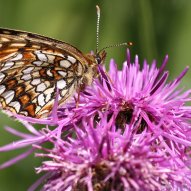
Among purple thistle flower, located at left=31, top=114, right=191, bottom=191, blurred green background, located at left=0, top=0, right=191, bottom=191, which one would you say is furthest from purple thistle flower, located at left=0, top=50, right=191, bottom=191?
blurred green background, located at left=0, top=0, right=191, bottom=191

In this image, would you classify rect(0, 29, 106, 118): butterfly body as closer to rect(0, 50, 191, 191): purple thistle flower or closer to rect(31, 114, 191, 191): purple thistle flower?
rect(0, 50, 191, 191): purple thistle flower

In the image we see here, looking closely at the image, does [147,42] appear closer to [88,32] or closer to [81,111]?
[88,32]

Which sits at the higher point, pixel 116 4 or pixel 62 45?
pixel 116 4

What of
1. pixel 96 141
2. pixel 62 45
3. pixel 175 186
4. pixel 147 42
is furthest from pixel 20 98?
pixel 147 42

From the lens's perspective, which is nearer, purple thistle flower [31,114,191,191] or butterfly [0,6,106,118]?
purple thistle flower [31,114,191,191]

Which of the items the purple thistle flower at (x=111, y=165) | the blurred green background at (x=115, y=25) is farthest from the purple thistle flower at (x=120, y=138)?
the blurred green background at (x=115, y=25)

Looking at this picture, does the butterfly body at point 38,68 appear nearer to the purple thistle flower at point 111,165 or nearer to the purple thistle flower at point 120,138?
the purple thistle flower at point 120,138
